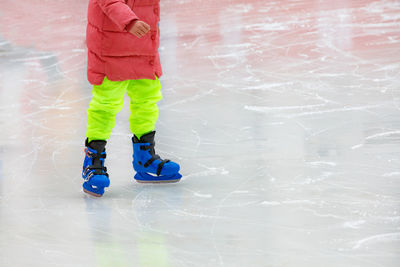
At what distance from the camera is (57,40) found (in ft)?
21.1

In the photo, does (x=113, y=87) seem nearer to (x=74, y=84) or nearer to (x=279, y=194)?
(x=279, y=194)

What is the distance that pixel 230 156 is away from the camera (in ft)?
10.4

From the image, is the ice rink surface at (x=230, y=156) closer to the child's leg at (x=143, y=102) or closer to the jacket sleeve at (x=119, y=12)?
the child's leg at (x=143, y=102)

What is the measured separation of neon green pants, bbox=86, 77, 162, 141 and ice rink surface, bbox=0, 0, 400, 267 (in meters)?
0.24

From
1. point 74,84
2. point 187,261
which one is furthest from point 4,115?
point 187,261

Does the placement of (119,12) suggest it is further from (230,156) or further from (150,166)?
(230,156)

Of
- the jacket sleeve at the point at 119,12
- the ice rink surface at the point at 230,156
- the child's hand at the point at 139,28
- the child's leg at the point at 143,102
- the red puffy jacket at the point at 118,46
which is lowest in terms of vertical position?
the ice rink surface at the point at 230,156

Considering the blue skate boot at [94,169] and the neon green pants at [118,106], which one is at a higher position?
the neon green pants at [118,106]

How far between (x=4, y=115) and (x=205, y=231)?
213cm

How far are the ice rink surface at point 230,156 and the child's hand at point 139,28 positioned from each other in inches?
24.9

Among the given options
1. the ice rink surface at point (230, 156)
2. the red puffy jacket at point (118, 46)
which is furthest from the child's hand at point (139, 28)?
the ice rink surface at point (230, 156)

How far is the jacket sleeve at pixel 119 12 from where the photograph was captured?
247cm

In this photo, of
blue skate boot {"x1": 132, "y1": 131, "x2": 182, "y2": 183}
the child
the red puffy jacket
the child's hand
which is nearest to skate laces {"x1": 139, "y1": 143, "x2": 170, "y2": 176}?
blue skate boot {"x1": 132, "y1": 131, "x2": 182, "y2": 183}

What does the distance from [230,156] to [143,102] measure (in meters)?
0.55
